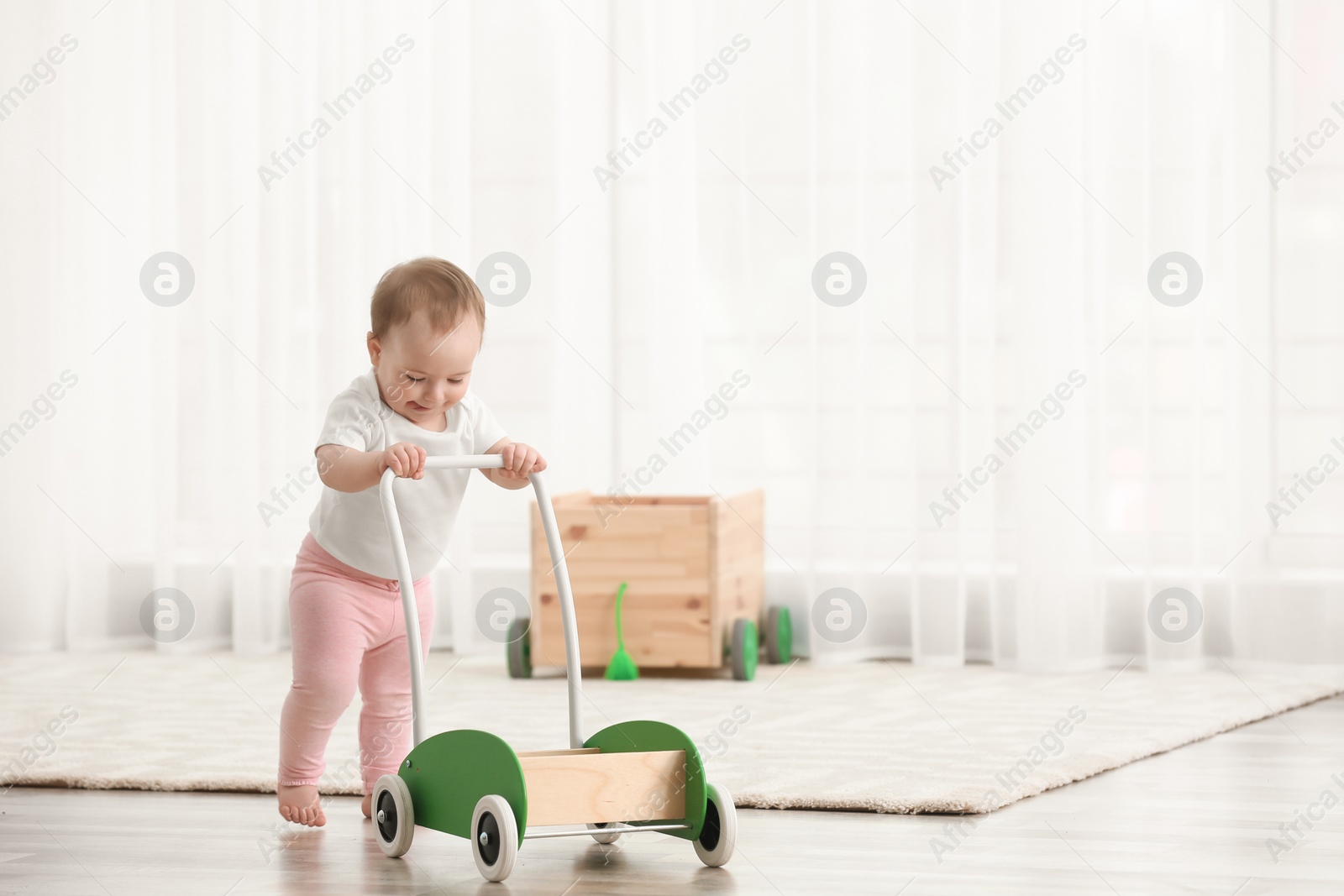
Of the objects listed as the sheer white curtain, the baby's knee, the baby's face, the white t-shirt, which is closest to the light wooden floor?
the baby's knee

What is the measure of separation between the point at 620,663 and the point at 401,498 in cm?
131

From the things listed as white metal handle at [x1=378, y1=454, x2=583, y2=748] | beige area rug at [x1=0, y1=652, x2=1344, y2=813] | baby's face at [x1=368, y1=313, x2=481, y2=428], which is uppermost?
baby's face at [x1=368, y1=313, x2=481, y2=428]

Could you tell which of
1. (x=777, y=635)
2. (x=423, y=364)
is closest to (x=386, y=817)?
(x=423, y=364)

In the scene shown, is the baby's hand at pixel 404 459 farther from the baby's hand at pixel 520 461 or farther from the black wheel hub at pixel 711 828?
the black wheel hub at pixel 711 828

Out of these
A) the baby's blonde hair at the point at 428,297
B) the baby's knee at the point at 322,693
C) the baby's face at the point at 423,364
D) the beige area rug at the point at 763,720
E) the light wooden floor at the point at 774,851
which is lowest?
the light wooden floor at the point at 774,851

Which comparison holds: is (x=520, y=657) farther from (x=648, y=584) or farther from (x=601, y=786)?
(x=601, y=786)

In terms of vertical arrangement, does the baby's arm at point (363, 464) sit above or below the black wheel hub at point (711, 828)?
above

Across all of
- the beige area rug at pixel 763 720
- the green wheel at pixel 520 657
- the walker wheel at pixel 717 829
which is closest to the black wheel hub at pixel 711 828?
the walker wheel at pixel 717 829

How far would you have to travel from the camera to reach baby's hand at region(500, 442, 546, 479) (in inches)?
68.2

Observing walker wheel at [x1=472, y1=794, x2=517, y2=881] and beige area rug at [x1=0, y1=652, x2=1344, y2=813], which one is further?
beige area rug at [x1=0, y1=652, x2=1344, y2=813]

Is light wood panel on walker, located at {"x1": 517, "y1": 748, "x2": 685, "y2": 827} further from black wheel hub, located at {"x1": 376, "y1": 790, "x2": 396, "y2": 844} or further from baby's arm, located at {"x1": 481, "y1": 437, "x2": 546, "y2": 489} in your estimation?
baby's arm, located at {"x1": 481, "y1": 437, "x2": 546, "y2": 489}

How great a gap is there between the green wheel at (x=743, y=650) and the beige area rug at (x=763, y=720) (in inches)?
1.6

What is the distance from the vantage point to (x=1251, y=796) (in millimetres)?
2020

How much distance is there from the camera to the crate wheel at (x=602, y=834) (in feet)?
5.40
